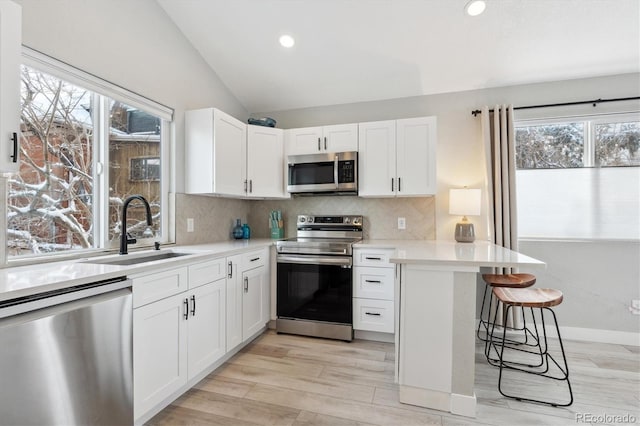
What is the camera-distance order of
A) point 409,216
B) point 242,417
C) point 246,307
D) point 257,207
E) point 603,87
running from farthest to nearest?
1. point 257,207
2. point 409,216
3. point 603,87
4. point 246,307
5. point 242,417

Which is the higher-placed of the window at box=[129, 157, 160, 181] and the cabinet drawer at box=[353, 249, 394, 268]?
the window at box=[129, 157, 160, 181]

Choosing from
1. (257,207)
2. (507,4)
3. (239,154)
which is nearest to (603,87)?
(507,4)

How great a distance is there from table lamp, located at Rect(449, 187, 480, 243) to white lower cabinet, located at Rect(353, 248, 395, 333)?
Answer: 0.75m

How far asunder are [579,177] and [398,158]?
1.77 m

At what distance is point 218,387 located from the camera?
208 centimetres

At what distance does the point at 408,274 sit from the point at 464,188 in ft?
5.53

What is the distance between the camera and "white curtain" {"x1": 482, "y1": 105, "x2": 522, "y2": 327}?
292 centimetres

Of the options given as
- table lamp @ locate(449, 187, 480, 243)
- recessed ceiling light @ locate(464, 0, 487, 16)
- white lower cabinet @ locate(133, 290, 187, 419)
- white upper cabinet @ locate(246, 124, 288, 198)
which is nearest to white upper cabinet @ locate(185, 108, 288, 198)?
white upper cabinet @ locate(246, 124, 288, 198)

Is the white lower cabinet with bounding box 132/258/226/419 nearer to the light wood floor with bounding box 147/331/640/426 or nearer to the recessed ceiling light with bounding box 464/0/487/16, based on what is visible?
the light wood floor with bounding box 147/331/640/426

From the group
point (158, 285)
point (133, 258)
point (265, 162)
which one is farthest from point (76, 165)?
point (265, 162)

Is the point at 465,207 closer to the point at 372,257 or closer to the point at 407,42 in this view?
the point at 372,257

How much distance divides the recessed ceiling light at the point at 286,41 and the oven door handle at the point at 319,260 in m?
2.02

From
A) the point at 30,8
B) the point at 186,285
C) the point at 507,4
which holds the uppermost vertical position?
the point at 507,4

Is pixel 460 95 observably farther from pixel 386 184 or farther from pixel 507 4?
pixel 386 184
